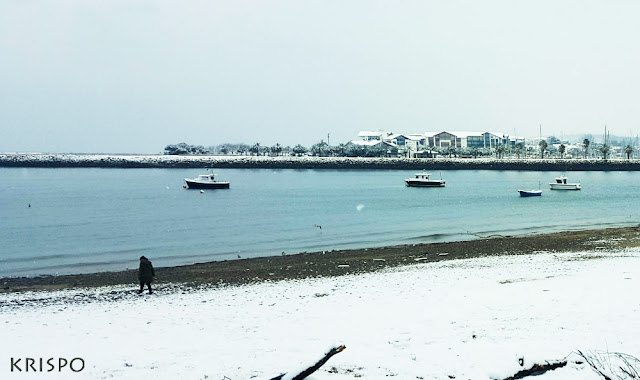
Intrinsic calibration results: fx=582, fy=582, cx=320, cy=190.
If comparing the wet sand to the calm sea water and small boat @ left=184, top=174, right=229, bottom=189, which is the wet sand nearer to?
the calm sea water

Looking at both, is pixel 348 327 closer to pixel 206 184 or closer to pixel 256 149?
pixel 206 184

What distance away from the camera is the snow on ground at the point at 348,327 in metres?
7.47

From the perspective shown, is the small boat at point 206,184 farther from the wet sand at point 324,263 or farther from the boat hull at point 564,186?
the wet sand at point 324,263

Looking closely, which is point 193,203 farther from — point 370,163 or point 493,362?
point 370,163

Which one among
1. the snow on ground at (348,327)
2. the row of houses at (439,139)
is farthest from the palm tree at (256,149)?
the snow on ground at (348,327)

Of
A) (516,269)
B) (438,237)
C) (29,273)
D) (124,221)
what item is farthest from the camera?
(124,221)

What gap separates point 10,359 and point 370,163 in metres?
123

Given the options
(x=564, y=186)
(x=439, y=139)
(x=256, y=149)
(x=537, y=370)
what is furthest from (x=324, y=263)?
(x=439, y=139)

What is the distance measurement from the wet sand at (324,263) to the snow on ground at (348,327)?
90.8 inches

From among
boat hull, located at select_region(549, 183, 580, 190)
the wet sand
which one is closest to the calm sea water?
the wet sand

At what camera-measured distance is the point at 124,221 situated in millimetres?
39375

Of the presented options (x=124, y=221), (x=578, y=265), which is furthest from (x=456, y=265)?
(x=124, y=221)

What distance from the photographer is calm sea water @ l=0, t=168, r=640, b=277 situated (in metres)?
25.6

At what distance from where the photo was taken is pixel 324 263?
19.9m
